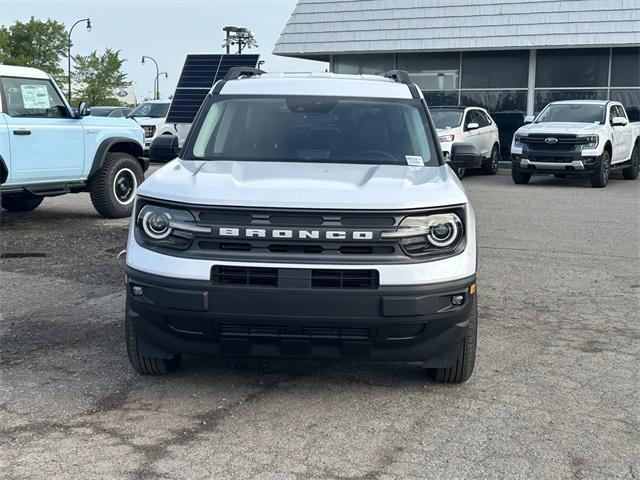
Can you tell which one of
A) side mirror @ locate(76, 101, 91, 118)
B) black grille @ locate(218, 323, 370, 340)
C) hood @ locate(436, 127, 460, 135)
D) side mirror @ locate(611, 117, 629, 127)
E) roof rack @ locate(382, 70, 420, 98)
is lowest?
black grille @ locate(218, 323, 370, 340)

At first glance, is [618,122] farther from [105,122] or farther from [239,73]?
[239,73]

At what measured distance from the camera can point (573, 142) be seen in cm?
1789

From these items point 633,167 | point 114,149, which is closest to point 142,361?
point 114,149

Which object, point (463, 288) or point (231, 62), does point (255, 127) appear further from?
point (231, 62)

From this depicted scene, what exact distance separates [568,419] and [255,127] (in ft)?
8.85

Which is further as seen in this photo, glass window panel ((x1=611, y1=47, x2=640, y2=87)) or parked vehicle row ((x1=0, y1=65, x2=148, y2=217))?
glass window panel ((x1=611, y1=47, x2=640, y2=87))

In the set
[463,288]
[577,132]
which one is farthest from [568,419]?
[577,132]

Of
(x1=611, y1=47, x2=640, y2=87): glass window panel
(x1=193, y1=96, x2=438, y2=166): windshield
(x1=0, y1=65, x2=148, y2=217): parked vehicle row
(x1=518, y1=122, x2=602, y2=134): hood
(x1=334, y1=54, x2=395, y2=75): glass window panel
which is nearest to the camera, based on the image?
(x1=193, y1=96, x2=438, y2=166): windshield

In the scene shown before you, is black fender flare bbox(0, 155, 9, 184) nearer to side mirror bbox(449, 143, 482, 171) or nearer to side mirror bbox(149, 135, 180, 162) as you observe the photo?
side mirror bbox(149, 135, 180, 162)

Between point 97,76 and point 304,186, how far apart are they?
5997 centimetres

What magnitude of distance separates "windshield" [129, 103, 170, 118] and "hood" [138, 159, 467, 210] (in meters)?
20.8

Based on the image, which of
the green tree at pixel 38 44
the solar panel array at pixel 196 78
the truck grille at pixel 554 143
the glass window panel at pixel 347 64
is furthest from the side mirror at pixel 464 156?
the green tree at pixel 38 44

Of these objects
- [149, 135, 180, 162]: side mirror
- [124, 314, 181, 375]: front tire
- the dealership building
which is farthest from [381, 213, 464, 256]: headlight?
the dealership building

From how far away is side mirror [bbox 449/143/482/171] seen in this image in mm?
6023
